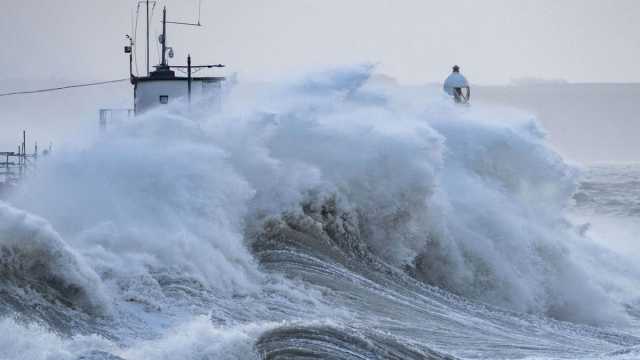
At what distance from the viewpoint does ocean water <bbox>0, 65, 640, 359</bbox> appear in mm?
12227

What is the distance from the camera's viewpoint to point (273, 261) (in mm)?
15680

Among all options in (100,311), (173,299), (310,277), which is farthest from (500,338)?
(100,311)

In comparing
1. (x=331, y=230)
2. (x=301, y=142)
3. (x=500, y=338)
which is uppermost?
(x=301, y=142)

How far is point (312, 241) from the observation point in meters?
17.1

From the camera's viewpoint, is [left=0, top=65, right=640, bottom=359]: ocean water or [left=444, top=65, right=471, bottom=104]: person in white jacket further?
[left=444, top=65, right=471, bottom=104]: person in white jacket

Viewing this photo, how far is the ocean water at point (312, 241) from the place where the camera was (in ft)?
40.1

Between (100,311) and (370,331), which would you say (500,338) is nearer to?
(370,331)

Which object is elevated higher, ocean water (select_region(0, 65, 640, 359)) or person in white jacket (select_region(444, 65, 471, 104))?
person in white jacket (select_region(444, 65, 471, 104))

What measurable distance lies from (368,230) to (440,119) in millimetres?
4281

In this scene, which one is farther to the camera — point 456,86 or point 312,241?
point 456,86

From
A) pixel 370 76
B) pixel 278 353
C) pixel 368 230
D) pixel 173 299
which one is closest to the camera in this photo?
pixel 278 353

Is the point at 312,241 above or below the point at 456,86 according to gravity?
below

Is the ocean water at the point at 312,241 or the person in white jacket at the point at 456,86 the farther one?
the person in white jacket at the point at 456,86

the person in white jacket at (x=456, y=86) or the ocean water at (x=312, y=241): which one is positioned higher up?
the person in white jacket at (x=456, y=86)
